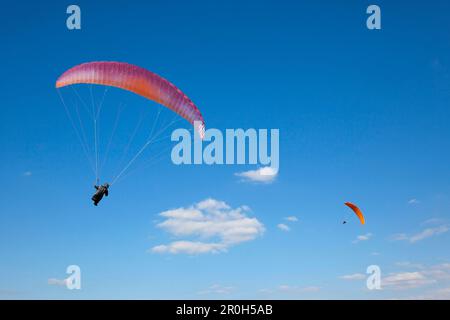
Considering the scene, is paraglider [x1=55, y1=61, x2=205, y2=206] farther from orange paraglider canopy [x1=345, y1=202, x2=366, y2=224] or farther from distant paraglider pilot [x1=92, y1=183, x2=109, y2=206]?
orange paraglider canopy [x1=345, y1=202, x2=366, y2=224]

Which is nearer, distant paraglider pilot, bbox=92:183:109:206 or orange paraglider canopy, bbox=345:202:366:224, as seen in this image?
distant paraglider pilot, bbox=92:183:109:206

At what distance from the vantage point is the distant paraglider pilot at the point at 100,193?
84.6ft

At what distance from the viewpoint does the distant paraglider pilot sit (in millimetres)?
25773

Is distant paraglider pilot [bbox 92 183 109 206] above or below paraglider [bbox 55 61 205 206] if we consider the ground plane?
below

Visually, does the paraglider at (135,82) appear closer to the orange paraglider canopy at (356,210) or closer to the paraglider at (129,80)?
the paraglider at (129,80)

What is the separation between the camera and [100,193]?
2591cm

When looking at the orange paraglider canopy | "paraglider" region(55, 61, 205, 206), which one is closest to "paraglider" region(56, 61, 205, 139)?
"paraglider" region(55, 61, 205, 206)

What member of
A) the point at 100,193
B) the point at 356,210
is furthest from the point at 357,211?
the point at 100,193

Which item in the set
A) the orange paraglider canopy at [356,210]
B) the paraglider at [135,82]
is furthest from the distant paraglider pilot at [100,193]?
the orange paraglider canopy at [356,210]
